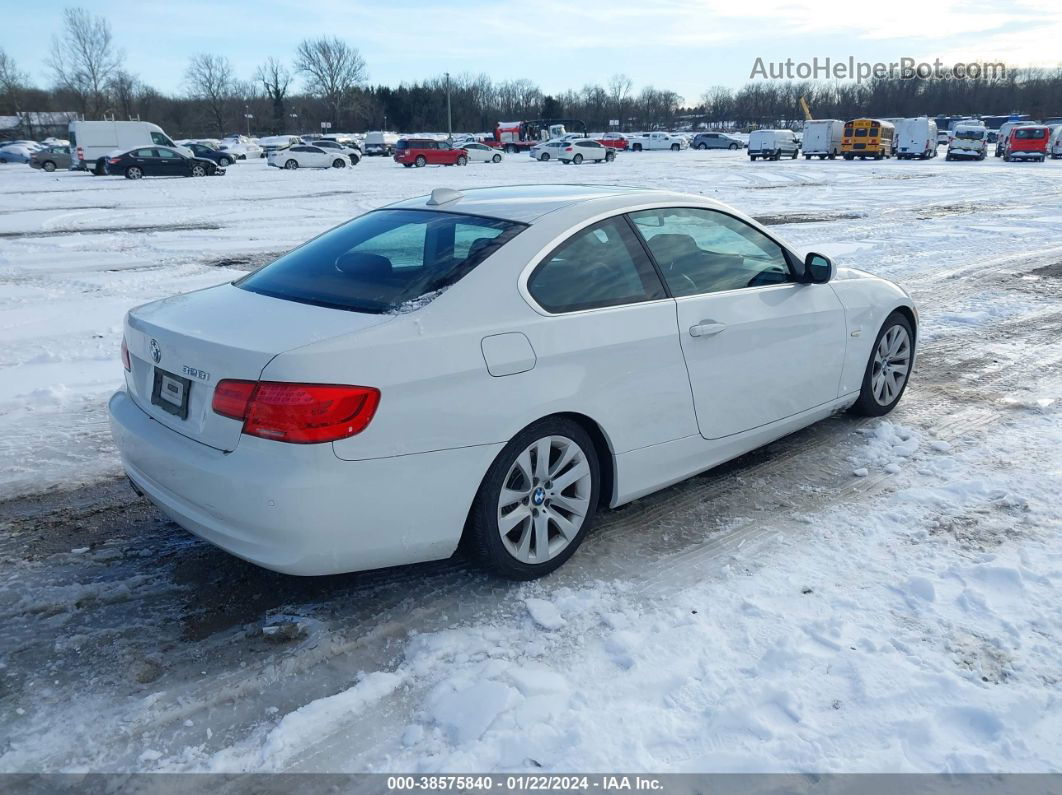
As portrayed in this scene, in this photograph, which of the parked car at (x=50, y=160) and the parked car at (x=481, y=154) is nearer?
the parked car at (x=50, y=160)

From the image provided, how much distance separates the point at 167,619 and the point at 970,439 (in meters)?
4.48

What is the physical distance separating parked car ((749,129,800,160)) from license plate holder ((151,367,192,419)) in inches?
1923

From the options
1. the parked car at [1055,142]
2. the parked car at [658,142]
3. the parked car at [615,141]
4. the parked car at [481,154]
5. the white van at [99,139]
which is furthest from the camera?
the parked car at [658,142]

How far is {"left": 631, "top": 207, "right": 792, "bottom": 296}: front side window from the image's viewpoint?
3980 millimetres

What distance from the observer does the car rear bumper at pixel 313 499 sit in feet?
9.18

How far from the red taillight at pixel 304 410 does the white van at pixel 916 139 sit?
52.3 meters

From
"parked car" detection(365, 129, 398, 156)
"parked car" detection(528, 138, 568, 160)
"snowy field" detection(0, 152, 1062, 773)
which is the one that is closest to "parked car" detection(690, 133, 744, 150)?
"parked car" detection(528, 138, 568, 160)

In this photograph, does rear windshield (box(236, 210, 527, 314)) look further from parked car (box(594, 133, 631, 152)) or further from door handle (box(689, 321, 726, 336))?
parked car (box(594, 133, 631, 152))

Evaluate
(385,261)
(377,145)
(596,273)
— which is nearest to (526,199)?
(596,273)

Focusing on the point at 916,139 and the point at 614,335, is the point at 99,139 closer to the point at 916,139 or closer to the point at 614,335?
the point at 614,335

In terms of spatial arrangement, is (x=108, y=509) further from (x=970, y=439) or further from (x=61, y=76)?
(x=61, y=76)

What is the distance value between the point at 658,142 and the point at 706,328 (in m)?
64.9

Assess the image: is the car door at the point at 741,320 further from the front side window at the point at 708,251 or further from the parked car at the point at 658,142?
the parked car at the point at 658,142

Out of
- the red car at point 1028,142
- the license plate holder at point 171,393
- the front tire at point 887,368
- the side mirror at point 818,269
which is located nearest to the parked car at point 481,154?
the red car at point 1028,142
